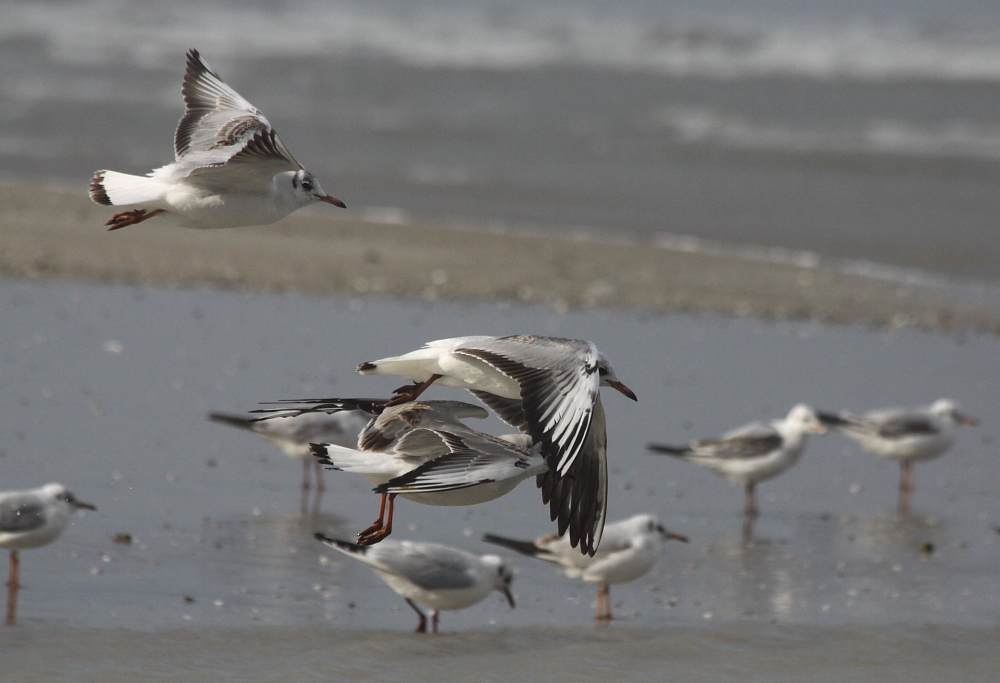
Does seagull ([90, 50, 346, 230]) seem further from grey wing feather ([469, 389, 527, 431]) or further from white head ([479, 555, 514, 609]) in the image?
white head ([479, 555, 514, 609])

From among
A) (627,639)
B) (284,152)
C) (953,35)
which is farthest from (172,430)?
(953,35)

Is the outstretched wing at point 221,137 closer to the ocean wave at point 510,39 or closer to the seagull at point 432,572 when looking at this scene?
the seagull at point 432,572

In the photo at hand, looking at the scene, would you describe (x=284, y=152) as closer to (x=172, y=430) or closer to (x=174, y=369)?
(x=172, y=430)

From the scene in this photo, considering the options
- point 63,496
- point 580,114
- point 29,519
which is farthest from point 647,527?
point 580,114

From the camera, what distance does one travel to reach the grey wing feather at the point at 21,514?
6750mm

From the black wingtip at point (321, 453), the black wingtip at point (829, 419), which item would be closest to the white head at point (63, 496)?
the black wingtip at point (321, 453)

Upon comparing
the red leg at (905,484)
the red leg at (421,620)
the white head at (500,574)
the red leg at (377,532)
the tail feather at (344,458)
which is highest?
the tail feather at (344,458)

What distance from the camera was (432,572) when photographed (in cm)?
695

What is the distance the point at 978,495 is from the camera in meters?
9.27

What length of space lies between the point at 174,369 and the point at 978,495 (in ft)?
18.8

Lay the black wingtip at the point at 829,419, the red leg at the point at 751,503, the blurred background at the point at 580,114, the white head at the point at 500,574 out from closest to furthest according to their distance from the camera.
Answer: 1. the white head at the point at 500,574
2. the red leg at the point at 751,503
3. the black wingtip at the point at 829,419
4. the blurred background at the point at 580,114

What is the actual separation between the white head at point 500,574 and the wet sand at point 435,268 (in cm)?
575

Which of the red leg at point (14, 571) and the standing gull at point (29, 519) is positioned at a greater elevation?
the standing gull at point (29, 519)

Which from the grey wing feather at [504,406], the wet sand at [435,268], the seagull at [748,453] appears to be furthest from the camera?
the wet sand at [435,268]
